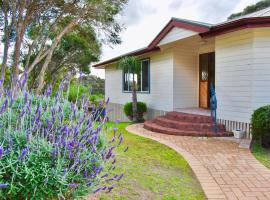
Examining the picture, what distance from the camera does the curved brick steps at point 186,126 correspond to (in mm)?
7577

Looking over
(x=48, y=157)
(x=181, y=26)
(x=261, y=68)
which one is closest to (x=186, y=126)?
(x=261, y=68)

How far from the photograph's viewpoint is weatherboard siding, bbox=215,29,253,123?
7180mm

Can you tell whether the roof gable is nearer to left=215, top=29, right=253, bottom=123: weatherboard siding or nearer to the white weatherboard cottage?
the white weatherboard cottage

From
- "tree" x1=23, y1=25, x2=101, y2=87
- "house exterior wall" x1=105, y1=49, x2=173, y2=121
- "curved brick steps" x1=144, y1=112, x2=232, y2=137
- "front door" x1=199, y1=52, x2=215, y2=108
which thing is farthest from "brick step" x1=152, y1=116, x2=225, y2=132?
"tree" x1=23, y1=25, x2=101, y2=87

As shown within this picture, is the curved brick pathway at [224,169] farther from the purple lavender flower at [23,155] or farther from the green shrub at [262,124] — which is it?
the purple lavender flower at [23,155]

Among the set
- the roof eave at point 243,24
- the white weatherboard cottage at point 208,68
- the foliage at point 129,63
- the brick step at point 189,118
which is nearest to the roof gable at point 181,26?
the white weatherboard cottage at point 208,68

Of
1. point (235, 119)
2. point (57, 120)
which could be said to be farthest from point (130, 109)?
point (57, 120)

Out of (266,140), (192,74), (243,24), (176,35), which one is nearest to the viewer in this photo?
(266,140)

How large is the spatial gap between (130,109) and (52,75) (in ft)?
29.8

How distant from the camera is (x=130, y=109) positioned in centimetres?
1233

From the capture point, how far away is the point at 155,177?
13.0 feet

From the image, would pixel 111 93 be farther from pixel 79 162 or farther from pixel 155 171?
pixel 79 162

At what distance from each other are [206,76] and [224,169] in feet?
21.7

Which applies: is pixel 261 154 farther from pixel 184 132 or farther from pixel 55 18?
pixel 55 18
